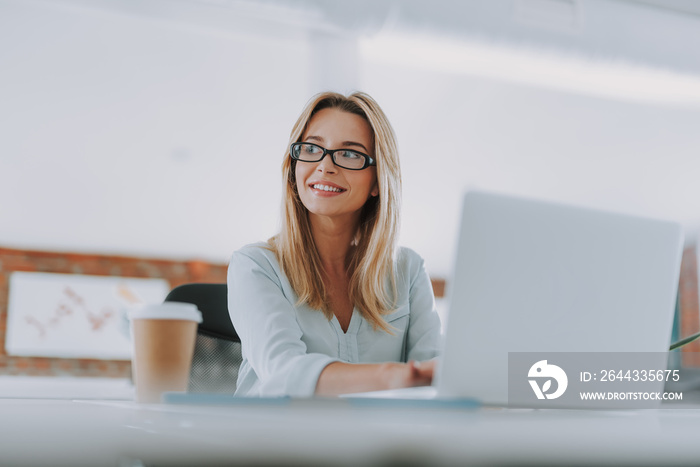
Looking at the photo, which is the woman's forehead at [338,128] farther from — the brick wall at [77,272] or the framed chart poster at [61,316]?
the brick wall at [77,272]

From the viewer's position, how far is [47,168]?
4.97m

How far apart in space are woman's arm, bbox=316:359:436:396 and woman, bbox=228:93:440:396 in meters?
0.23

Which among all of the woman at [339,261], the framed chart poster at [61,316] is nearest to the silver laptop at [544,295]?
the woman at [339,261]

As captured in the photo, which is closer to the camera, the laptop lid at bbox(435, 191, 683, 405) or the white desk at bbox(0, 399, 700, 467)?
the white desk at bbox(0, 399, 700, 467)

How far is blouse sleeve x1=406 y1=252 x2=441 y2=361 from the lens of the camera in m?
1.24

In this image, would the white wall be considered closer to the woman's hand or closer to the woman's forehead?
the woman's forehead

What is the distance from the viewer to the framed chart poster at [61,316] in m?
6.67

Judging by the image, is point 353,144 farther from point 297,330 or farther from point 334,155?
point 297,330

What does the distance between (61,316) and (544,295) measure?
694 centimetres

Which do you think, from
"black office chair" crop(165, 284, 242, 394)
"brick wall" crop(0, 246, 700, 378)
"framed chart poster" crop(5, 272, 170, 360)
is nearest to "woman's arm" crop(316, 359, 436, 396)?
"black office chair" crop(165, 284, 242, 394)

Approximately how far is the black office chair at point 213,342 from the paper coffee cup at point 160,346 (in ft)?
1.78

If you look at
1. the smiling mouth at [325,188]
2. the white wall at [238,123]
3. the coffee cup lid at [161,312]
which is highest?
the white wall at [238,123]

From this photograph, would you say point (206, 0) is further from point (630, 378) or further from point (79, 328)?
point (79, 328)

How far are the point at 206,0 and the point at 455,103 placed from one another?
84.2 inches
